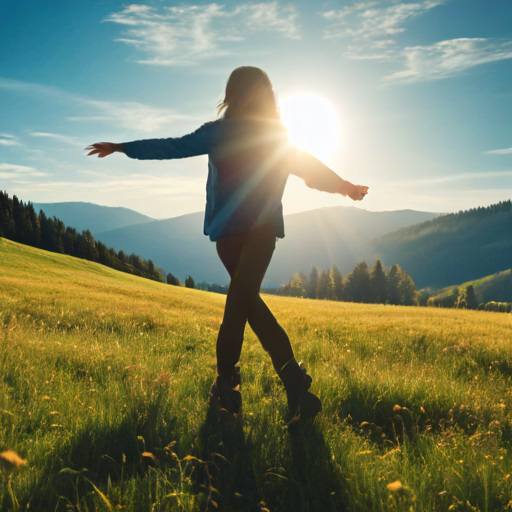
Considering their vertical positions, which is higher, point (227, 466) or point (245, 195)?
point (245, 195)

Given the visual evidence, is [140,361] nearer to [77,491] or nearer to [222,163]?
[77,491]

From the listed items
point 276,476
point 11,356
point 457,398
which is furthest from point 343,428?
point 11,356

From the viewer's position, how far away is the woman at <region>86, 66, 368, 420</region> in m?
2.89

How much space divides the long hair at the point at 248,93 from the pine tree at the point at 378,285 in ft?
299

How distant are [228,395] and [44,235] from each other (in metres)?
107

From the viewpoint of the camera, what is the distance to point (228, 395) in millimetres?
2984

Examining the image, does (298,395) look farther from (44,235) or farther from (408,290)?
(408,290)

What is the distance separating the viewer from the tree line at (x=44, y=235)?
84269mm

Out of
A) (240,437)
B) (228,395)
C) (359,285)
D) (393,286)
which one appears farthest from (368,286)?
(240,437)

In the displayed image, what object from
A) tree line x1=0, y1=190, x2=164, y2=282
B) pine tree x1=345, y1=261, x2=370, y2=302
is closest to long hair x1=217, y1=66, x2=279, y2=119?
pine tree x1=345, y1=261, x2=370, y2=302

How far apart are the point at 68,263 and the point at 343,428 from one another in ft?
168

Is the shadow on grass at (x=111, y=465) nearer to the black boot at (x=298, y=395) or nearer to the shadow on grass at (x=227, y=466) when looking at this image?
the shadow on grass at (x=227, y=466)

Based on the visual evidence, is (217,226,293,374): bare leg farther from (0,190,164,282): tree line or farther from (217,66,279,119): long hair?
(0,190,164,282): tree line

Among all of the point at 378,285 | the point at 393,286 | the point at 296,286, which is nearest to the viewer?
the point at 378,285
